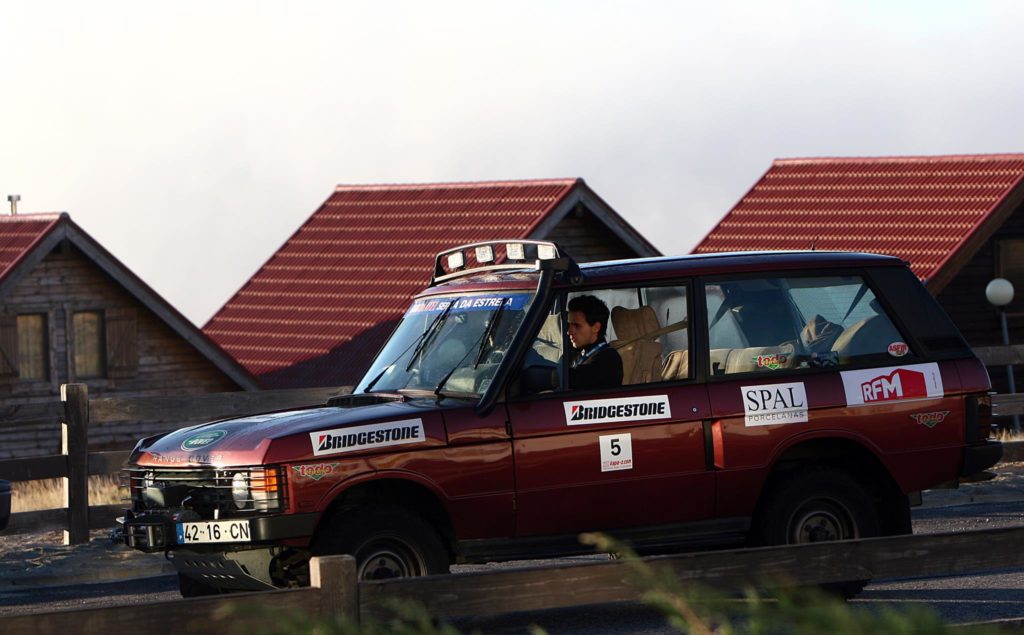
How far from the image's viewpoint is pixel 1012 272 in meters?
32.0

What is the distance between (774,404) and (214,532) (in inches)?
121

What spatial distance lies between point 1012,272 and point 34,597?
24.2m

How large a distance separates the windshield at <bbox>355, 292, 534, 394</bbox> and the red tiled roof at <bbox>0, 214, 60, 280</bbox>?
73.1ft

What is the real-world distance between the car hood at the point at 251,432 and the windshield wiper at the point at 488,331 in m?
0.36

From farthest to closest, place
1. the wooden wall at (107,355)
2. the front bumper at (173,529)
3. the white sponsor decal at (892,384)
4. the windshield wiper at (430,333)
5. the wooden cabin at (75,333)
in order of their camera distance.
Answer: the wooden wall at (107,355) < the wooden cabin at (75,333) < the windshield wiper at (430,333) < the white sponsor decal at (892,384) < the front bumper at (173,529)

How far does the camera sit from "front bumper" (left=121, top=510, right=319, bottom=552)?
8.28 metres

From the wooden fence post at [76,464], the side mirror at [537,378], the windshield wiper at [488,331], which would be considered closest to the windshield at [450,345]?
the windshield wiper at [488,331]

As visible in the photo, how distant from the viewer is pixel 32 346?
3194cm

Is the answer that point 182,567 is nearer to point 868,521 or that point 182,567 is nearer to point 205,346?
point 868,521

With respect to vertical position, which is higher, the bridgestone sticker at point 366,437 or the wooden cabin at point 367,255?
the wooden cabin at point 367,255

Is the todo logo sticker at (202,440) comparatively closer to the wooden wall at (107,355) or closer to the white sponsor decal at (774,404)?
the white sponsor decal at (774,404)

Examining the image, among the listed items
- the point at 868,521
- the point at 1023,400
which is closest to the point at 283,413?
the point at 868,521

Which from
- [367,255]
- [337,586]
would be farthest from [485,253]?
[367,255]

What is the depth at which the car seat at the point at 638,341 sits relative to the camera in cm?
929
